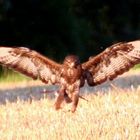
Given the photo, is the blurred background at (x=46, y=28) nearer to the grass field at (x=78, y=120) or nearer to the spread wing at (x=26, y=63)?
the grass field at (x=78, y=120)

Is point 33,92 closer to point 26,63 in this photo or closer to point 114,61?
point 26,63

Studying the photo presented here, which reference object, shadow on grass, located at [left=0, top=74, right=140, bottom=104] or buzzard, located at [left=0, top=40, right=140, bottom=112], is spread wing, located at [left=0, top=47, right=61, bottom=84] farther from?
shadow on grass, located at [left=0, top=74, right=140, bottom=104]

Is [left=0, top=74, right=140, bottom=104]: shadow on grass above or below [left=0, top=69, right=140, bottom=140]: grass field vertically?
above

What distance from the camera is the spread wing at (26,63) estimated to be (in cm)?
999

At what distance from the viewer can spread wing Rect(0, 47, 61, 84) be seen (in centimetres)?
999

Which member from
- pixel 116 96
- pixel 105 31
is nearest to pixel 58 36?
pixel 105 31

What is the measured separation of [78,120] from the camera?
908 cm

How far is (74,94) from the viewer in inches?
376

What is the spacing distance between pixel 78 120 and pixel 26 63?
52.9 inches

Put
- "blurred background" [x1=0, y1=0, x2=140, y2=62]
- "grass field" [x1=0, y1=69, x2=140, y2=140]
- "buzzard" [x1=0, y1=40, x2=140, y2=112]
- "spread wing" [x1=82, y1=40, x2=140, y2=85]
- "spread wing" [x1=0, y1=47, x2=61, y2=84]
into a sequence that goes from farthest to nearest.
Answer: "blurred background" [x1=0, y1=0, x2=140, y2=62], "spread wing" [x1=0, y1=47, x2=61, y2=84], "spread wing" [x1=82, y1=40, x2=140, y2=85], "buzzard" [x1=0, y1=40, x2=140, y2=112], "grass field" [x1=0, y1=69, x2=140, y2=140]

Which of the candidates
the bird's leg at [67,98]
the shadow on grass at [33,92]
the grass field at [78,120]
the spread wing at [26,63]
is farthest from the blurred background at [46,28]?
the bird's leg at [67,98]

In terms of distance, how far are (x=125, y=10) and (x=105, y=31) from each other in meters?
2.29

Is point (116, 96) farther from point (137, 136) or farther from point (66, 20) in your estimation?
point (66, 20)

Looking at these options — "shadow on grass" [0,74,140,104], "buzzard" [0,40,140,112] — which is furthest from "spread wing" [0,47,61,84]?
"shadow on grass" [0,74,140,104]
